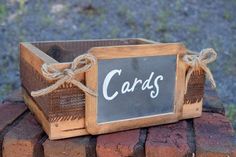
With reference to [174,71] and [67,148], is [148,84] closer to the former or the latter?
[174,71]

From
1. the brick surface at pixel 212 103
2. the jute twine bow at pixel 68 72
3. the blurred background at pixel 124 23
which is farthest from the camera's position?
the blurred background at pixel 124 23

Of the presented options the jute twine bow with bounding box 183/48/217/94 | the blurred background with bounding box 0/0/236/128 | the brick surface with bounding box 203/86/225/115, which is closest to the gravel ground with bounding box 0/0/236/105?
the blurred background with bounding box 0/0/236/128

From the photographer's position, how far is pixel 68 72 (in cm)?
95

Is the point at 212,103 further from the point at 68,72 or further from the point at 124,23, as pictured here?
the point at 124,23

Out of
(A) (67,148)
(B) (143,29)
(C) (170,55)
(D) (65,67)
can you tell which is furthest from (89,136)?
(B) (143,29)

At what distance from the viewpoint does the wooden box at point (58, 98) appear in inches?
38.4

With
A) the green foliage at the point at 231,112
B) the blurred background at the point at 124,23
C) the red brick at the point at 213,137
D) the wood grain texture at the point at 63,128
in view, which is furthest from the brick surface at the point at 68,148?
the blurred background at the point at 124,23

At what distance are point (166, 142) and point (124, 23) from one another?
215 cm

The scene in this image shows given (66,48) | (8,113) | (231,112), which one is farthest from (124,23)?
(8,113)

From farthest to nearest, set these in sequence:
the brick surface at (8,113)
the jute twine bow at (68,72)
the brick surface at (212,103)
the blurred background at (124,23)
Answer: the blurred background at (124,23) < the brick surface at (212,103) < the brick surface at (8,113) < the jute twine bow at (68,72)

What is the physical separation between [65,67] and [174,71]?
0.28m

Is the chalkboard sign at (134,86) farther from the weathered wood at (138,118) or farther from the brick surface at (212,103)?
the brick surface at (212,103)

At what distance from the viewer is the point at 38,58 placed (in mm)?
1048

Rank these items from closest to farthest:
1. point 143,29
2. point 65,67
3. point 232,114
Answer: point 65,67 < point 232,114 < point 143,29
